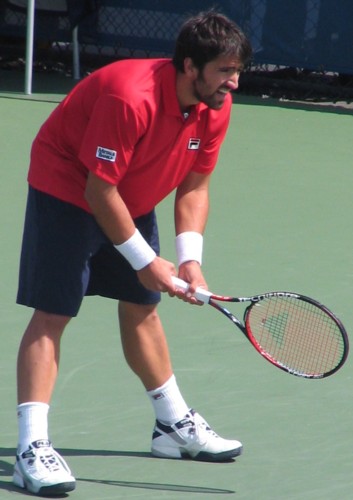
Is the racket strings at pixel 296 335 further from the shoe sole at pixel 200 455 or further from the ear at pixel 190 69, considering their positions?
the ear at pixel 190 69

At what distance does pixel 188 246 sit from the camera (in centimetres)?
381

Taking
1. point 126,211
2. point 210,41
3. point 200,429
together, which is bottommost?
point 200,429

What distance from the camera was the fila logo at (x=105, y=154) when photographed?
336cm

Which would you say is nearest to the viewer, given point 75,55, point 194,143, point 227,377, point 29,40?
point 194,143

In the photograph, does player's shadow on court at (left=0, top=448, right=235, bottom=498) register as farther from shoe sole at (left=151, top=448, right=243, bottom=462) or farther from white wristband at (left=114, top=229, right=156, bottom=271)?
white wristband at (left=114, top=229, right=156, bottom=271)

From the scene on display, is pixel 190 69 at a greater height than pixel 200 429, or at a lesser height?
greater

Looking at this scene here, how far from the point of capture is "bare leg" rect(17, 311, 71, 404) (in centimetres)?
355

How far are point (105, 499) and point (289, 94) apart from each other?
8255 millimetres

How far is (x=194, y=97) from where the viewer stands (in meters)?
3.51

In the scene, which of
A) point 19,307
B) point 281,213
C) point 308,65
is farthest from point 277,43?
point 19,307

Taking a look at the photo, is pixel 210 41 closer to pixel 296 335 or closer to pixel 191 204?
pixel 191 204

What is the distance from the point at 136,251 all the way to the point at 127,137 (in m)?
0.35

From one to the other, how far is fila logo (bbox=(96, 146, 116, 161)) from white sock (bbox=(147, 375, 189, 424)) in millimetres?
865

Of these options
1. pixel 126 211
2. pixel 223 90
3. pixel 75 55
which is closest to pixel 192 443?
pixel 126 211
